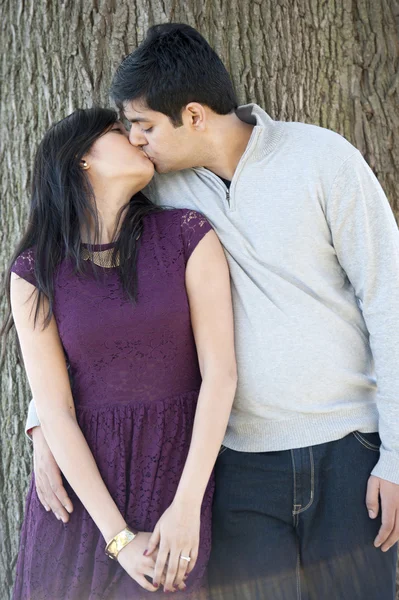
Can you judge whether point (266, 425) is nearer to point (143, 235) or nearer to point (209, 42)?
point (143, 235)

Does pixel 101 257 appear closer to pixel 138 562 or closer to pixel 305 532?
pixel 138 562

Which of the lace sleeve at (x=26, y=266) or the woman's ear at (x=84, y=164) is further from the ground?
the woman's ear at (x=84, y=164)

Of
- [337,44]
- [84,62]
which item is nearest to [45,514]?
[84,62]

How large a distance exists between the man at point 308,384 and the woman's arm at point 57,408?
12 centimetres

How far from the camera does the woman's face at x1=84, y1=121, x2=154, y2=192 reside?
2340mm

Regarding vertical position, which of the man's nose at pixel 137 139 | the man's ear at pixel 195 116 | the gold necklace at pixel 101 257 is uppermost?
the man's ear at pixel 195 116

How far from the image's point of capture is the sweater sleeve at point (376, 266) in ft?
7.00

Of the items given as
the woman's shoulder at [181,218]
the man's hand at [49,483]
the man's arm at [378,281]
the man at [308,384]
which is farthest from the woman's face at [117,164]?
the man's hand at [49,483]

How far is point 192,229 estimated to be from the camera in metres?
2.27

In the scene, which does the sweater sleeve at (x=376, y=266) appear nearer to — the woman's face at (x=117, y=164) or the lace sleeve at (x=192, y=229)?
the lace sleeve at (x=192, y=229)

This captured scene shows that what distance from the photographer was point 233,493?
2.25 m

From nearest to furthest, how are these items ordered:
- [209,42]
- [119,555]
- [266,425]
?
[119,555] → [266,425] → [209,42]

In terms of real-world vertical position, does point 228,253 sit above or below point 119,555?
above

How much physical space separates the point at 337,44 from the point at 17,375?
178cm
